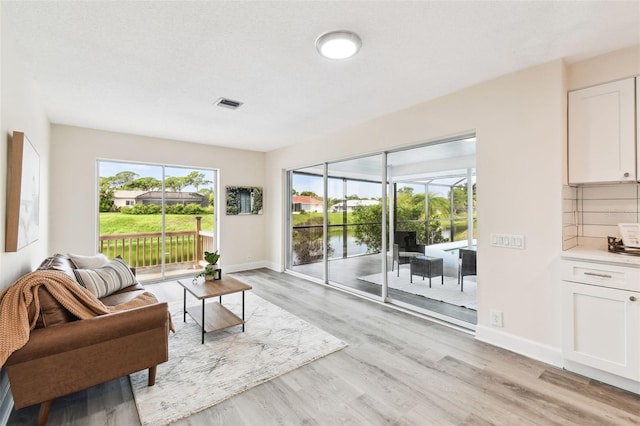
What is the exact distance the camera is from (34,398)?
5.35ft

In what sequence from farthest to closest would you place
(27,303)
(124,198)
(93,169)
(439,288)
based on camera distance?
(124,198) → (93,169) → (439,288) → (27,303)

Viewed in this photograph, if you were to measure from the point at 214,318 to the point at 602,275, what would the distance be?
11.1ft

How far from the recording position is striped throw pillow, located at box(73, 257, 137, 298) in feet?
8.63

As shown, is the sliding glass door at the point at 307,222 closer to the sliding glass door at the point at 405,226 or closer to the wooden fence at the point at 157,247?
the sliding glass door at the point at 405,226

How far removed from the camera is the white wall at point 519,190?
94.0 inches

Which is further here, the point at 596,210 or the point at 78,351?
the point at 596,210

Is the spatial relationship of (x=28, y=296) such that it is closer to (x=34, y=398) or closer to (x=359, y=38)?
(x=34, y=398)

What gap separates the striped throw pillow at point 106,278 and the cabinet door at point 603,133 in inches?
170

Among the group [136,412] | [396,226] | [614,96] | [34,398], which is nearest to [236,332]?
[136,412]

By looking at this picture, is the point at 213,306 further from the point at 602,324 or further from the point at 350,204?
the point at 602,324

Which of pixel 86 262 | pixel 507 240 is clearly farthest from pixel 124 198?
pixel 507 240

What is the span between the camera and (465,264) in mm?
3566

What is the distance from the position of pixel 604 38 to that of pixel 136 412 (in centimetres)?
414

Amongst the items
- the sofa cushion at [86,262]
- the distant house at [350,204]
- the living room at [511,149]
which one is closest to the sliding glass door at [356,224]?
the distant house at [350,204]
